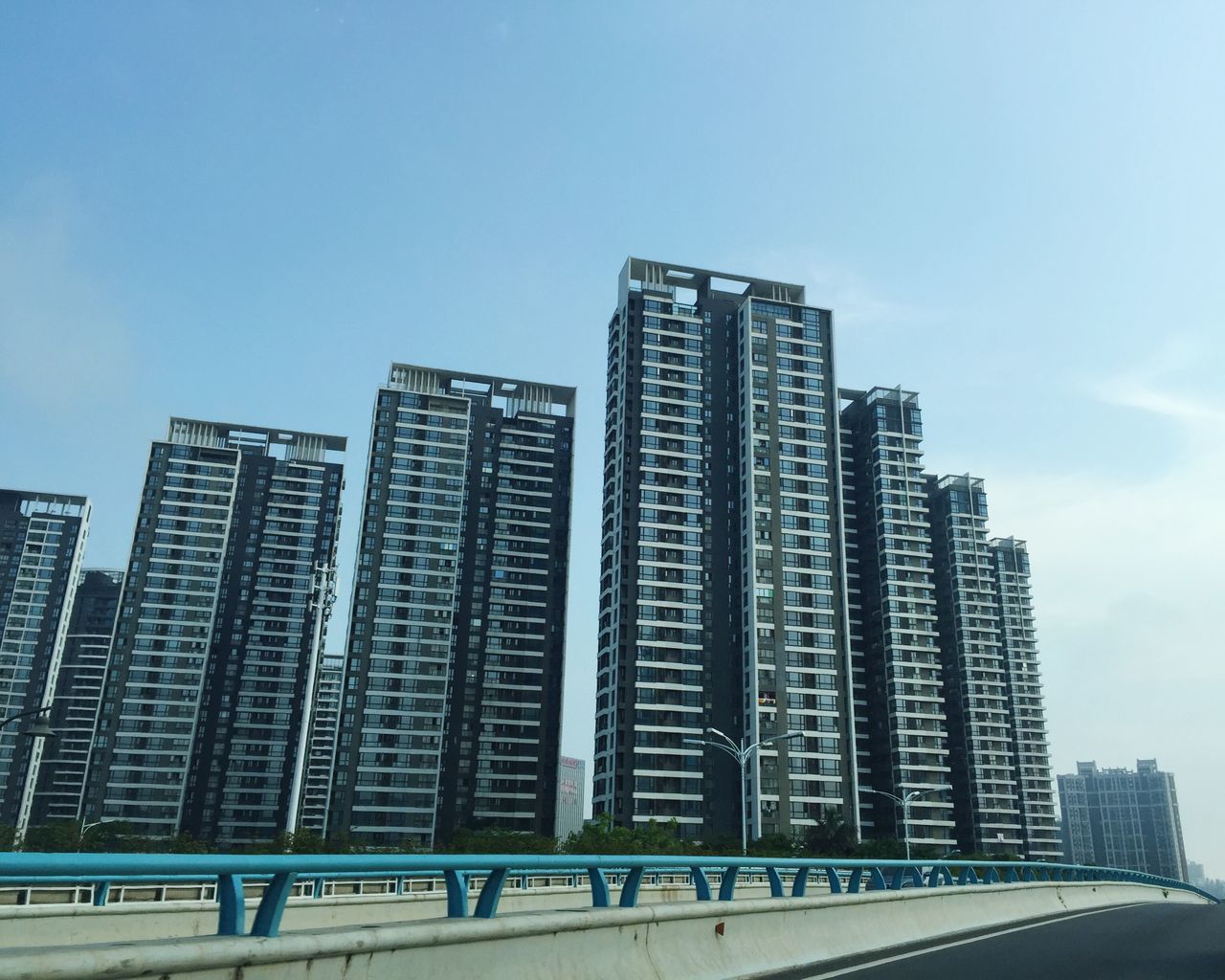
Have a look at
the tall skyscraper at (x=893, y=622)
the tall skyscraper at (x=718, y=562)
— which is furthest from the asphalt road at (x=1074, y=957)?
the tall skyscraper at (x=893, y=622)

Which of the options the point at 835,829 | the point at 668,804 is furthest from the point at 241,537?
the point at 835,829

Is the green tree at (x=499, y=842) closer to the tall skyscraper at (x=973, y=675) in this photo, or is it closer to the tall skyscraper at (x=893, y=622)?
the tall skyscraper at (x=893, y=622)

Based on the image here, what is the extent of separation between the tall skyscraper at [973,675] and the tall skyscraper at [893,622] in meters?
2.85

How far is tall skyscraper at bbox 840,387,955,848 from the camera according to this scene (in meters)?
123

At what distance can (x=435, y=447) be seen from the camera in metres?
134

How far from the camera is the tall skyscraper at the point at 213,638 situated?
126938 mm

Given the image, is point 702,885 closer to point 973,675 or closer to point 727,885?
point 727,885

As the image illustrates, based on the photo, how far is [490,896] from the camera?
7.73 meters

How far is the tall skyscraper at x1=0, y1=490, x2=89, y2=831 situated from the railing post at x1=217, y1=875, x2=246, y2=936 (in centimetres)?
17591

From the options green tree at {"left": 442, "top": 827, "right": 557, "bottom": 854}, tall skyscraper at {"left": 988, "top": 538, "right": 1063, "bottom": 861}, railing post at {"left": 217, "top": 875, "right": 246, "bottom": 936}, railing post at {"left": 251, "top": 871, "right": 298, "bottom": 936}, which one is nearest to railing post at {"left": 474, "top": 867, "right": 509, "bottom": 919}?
railing post at {"left": 251, "top": 871, "right": 298, "bottom": 936}

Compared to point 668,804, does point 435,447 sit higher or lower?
higher

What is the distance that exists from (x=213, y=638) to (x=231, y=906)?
150154 mm

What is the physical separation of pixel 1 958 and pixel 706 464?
376 feet

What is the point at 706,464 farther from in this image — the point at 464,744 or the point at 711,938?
the point at 711,938
